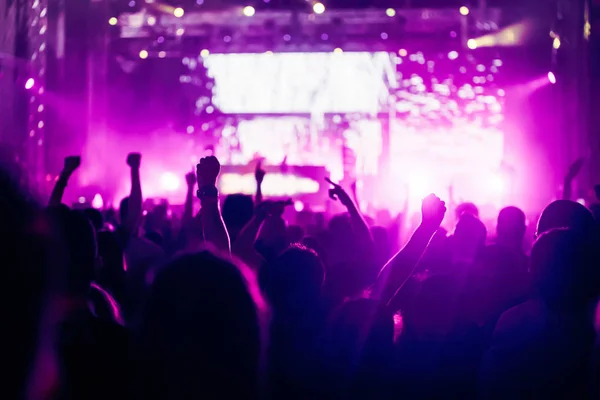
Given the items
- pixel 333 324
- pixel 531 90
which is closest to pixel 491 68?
pixel 531 90

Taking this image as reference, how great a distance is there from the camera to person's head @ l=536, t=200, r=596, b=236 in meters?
2.86

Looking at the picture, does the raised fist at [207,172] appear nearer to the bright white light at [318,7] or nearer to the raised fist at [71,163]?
the raised fist at [71,163]

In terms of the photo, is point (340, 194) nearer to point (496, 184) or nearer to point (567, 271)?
point (567, 271)

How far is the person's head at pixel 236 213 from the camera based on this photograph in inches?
146

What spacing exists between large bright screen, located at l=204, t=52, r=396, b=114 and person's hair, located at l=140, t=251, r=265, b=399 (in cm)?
1558

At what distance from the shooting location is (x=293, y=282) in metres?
2.10

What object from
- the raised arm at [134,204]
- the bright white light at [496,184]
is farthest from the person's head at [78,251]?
the bright white light at [496,184]

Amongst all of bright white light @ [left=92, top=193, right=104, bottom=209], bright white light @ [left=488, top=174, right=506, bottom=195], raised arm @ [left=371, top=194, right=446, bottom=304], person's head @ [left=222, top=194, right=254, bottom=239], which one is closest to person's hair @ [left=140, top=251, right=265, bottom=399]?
raised arm @ [left=371, top=194, right=446, bottom=304]

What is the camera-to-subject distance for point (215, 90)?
1756 centimetres

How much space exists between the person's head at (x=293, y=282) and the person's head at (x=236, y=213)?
157 centimetres

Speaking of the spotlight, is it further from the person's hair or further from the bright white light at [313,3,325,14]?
the person's hair

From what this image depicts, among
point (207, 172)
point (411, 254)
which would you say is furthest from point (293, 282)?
point (207, 172)

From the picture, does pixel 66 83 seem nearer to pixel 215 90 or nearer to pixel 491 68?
pixel 215 90

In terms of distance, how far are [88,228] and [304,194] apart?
1416 cm
